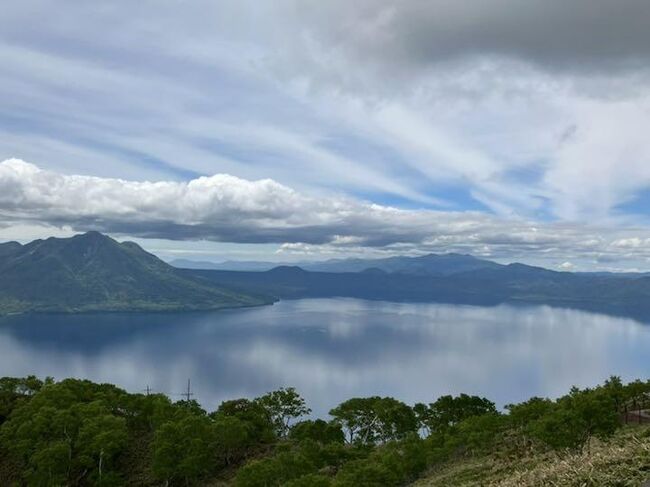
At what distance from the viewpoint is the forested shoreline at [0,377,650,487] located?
5572 centimetres

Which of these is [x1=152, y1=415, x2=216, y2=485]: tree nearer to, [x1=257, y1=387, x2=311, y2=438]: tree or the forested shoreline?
the forested shoreline

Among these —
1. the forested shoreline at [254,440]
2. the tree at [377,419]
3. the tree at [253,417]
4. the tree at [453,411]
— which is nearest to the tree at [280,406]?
the tree at [253,417]

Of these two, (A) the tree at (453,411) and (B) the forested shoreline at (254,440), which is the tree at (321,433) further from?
(A) the tree at (453,411)

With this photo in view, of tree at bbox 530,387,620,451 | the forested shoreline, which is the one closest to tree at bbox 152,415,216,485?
the forested shoreline

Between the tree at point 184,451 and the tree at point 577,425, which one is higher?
the tree at point 577,425

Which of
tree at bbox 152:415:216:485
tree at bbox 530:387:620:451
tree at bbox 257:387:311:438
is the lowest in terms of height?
tree at bbox 257:387:311:438

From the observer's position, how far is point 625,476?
14664 mm

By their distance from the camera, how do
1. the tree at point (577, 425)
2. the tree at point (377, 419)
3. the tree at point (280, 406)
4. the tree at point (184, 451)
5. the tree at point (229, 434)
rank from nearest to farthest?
the tree at point (577, 425), the tree at point (184, 451), the tree at point (229, 434), the tree at point (377, 419), the tree at point (280, 406)

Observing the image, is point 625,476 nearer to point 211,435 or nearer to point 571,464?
point 571,464

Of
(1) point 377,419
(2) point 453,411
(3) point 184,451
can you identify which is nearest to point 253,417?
(3) point 184,451

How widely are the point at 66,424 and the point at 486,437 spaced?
6655 centimetres

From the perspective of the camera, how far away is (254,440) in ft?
289

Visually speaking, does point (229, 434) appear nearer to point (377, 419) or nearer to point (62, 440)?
point (62, 440)

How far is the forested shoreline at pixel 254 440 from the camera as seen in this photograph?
183ft
